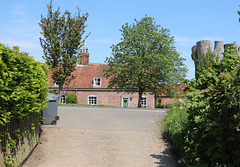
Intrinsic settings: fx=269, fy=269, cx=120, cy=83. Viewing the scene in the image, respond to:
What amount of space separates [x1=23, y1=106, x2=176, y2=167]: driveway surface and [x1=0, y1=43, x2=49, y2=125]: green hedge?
1.88 meters

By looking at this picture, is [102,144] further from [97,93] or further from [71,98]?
[97,93]

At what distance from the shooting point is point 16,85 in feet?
19.7

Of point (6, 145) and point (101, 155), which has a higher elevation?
point (6, 145)

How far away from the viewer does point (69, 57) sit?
24.1 meters

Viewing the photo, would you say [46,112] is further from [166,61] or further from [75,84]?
[75,84]

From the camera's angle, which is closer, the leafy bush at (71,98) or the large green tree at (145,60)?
the large green tree at (145,60)

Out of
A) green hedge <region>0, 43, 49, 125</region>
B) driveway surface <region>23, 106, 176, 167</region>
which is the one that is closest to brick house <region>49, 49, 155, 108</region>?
driveway surface <region>23, 106, 176, 167</region>

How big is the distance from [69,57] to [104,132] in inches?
573

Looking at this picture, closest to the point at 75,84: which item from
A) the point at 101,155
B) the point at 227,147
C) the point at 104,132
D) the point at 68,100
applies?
the point at 68,100

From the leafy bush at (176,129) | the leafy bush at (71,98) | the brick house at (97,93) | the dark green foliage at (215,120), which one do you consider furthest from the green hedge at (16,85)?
the brick house at (97,93)

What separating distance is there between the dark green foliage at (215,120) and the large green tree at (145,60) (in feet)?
63.1

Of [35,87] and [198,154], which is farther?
[35,87]

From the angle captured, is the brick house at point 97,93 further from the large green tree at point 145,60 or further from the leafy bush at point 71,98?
the large green tree at point 145,60

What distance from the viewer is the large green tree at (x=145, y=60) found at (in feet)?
88.7
